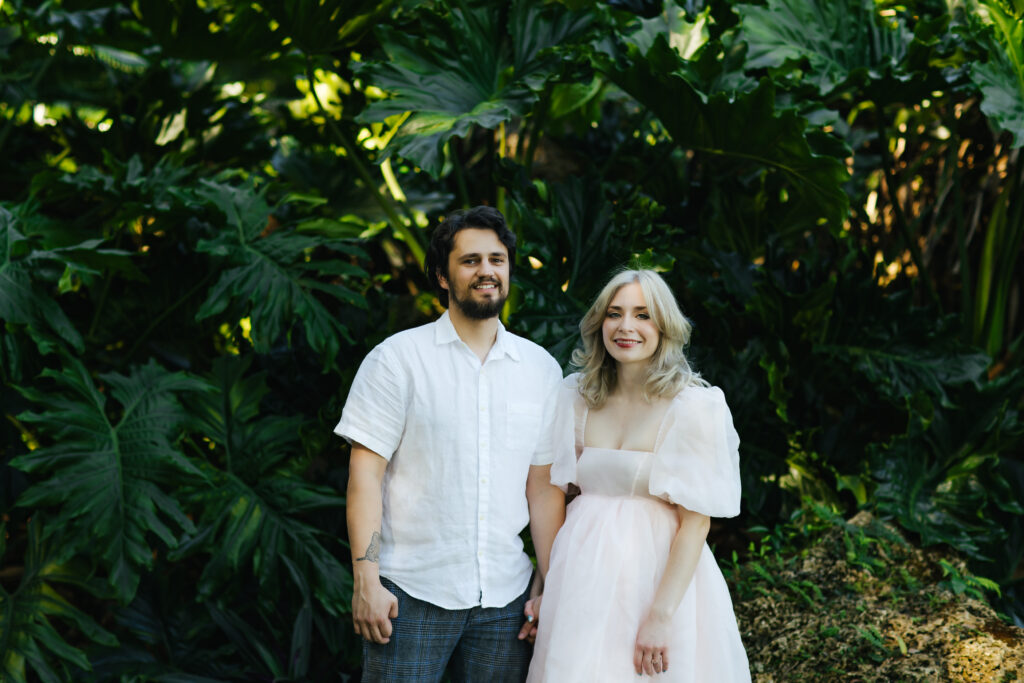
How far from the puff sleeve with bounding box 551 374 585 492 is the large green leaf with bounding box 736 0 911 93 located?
5.54 ft

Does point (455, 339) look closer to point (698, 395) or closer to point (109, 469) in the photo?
point (698, 395)

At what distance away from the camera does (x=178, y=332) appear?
3605 millimetres

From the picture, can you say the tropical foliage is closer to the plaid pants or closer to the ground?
the ground

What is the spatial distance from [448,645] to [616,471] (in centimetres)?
Answer: 50

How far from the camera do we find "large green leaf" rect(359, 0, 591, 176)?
2.60 metres

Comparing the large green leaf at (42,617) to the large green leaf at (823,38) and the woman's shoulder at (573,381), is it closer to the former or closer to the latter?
the woman's shoulder at (573,381)

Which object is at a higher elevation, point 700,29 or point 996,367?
point 700,29

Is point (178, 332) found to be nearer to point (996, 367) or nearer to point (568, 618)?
point (568, 618)

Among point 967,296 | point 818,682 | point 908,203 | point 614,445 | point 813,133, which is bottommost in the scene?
point 818,682

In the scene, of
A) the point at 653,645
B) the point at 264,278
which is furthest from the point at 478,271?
the point at 264,278

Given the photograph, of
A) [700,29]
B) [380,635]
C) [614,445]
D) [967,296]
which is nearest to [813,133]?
[700,29]

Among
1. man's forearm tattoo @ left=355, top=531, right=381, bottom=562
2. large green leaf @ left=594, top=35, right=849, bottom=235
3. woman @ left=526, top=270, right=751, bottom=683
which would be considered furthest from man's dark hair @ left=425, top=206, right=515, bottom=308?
large green leaf @ left=594, top=35, right=849, bottom=235

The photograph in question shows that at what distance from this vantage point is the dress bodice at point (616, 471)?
1742 millimetres

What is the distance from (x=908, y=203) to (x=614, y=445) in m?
3.47
